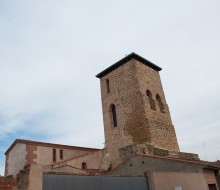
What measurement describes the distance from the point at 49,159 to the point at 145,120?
28.9 ft

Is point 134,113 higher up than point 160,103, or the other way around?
point 160,103

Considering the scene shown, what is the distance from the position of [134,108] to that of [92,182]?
37.3 ft

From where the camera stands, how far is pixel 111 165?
63.3ft

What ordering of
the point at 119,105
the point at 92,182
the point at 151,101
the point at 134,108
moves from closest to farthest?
the point at 92,182 → the point at 134,108 → the point at 151,101 → the point at 119,105

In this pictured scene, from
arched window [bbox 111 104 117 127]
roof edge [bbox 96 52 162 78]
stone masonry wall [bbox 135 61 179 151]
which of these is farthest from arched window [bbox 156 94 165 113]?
arched window [bbox 111 104 117 127]

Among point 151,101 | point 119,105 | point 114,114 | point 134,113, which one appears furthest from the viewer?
point 114,114

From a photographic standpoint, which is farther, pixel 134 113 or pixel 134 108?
pixel 134 108

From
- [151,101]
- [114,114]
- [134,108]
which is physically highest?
[151,101]

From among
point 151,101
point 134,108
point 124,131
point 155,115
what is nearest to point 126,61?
point 151,101

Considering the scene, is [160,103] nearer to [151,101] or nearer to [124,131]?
[151,101]

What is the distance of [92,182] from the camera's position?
8523mm

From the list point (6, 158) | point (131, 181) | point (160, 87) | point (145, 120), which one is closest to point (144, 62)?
point (160, 87)

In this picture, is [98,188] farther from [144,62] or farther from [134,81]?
[144,62]

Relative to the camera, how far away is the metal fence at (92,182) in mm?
7297
